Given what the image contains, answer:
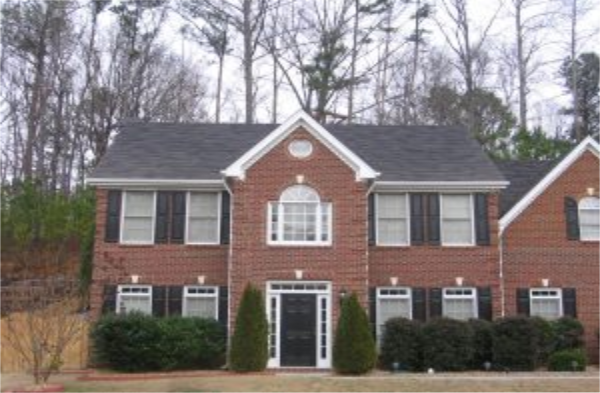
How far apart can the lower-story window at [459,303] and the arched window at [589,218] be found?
3.89 meters

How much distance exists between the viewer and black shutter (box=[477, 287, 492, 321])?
2461 cm

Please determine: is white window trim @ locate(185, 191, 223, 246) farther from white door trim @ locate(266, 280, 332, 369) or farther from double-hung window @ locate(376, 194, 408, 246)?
double-hung window @ locate(376, 194, 408, 246)

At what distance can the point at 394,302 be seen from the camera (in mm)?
24906

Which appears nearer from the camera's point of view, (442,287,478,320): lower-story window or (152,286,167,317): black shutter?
(152,286,167,317): black shutter

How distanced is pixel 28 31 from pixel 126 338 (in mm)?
23655

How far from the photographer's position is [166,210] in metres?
25.0

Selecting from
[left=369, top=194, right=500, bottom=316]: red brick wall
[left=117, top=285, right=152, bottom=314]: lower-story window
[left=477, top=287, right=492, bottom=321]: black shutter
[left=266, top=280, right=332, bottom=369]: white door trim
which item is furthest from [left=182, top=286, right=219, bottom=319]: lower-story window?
[left=477, top=287, right=492, bottom=321]: black shutter

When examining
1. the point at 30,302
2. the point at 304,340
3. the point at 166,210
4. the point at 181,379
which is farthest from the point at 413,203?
the point at 30,302

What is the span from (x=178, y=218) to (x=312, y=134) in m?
4.50

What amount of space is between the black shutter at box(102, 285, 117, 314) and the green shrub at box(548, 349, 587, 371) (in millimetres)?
11944

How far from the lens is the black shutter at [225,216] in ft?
81.5

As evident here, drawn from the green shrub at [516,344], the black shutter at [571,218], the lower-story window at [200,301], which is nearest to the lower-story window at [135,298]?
the lower-story window at [200,301]

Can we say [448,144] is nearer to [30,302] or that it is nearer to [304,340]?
[304,340]

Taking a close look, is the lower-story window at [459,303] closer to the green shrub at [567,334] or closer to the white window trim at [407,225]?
the white window trim at [407,225]
